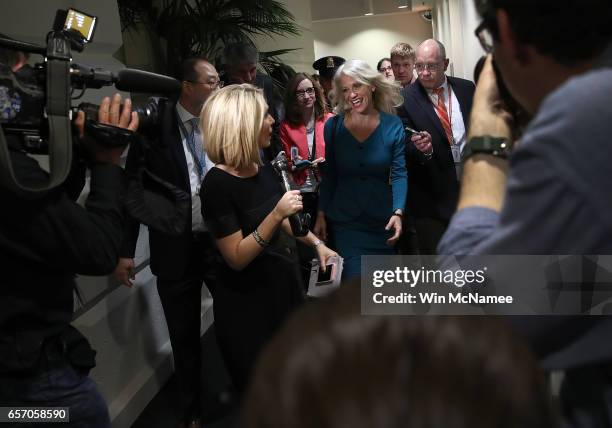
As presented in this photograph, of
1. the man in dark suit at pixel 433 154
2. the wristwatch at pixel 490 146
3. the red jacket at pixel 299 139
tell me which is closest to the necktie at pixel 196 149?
the red jacket at pixel 299 139

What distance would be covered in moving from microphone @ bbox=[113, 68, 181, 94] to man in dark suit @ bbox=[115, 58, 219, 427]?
805mm

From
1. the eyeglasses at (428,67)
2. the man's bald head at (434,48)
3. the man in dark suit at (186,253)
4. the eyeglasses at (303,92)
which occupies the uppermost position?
the man's bald head at (434,48)

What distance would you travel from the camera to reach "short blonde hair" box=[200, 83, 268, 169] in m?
1.89

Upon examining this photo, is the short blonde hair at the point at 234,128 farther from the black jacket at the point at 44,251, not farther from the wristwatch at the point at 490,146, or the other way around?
the wristwatch at the point at 490,146

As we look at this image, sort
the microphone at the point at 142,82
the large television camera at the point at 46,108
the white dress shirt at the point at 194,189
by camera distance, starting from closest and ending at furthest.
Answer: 1. the large television camera at the point at 46,108
2. the microphone at the point at 142,82
3. the white dress shirt at the point at 194,189

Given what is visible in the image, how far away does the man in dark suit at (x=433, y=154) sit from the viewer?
281 cm

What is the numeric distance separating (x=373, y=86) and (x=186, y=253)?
4.07 feet

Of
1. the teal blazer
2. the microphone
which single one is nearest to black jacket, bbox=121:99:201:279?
the microphone

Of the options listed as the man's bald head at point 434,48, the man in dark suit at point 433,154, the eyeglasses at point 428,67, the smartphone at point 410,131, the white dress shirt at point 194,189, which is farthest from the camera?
the man's bald head at point 434,48

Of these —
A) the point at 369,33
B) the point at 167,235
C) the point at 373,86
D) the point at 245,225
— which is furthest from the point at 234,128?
the point at 369,33

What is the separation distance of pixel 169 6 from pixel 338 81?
7.70 feet

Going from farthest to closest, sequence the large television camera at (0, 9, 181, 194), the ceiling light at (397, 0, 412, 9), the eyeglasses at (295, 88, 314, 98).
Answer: the ceiling light at (397, 0, 412, 9)
the eyeglasses at (295, 88, 314, 98)
the large television camera at (0, 9, 181, 194)

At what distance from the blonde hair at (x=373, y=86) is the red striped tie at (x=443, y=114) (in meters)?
0.24

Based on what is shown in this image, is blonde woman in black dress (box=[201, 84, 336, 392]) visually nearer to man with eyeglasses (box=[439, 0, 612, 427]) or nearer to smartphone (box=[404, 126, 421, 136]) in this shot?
smartphone (box=[404, 126, 421, 136])
